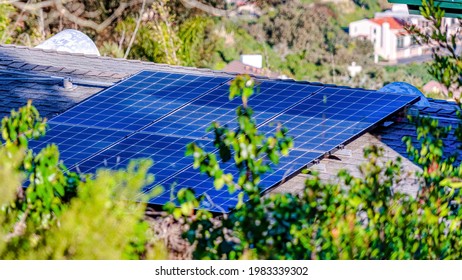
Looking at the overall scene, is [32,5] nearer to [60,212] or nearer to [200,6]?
[200,6]

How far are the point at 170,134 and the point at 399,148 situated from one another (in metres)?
2.58

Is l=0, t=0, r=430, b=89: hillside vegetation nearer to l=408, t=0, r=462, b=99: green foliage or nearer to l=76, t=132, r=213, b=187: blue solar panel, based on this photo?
l=76, t=132, r=213, b=187: blue solar panel

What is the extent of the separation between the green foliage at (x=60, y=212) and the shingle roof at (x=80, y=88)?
3.56 m

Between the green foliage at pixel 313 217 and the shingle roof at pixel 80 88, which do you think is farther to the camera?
the shingle roof at pixel 80 88

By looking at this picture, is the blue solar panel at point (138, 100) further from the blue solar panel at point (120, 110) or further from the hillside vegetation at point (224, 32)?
the hillside vegetation at point (224, 32)

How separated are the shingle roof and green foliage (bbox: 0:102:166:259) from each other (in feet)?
11.7

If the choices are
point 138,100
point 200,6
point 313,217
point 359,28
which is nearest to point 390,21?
point 359,28

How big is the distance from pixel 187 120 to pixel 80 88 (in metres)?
2.75

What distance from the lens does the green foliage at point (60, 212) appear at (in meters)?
6.26

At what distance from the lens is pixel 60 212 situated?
6867 millimetres

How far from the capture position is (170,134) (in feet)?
34.1

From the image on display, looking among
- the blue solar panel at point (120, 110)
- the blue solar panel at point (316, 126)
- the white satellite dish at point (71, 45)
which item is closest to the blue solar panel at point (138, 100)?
the blue solar panel at point (120, 110)

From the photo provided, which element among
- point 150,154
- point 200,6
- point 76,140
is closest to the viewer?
point 150,154
